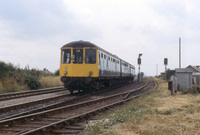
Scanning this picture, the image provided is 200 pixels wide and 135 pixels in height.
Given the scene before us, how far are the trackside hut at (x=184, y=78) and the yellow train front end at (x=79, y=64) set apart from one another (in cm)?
505

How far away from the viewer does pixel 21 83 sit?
1873 centimetres

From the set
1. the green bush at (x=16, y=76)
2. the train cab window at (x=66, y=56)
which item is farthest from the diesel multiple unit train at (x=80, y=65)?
the green bush at (x=16, y=76)

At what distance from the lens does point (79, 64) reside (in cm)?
1420

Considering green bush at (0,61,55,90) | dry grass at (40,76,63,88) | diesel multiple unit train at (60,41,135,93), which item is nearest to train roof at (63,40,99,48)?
diesel multiple unit train at (60,41,135,93)

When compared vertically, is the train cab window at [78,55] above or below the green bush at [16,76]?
above

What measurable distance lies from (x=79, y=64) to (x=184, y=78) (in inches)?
255

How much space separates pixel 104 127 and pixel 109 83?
13905 mm

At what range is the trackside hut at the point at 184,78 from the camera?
1394 centimetres

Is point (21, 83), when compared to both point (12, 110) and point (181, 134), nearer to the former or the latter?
point (12, 110)

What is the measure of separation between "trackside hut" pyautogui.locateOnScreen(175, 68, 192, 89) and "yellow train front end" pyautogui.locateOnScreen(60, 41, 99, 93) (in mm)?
5053

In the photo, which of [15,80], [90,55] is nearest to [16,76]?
[15,80]

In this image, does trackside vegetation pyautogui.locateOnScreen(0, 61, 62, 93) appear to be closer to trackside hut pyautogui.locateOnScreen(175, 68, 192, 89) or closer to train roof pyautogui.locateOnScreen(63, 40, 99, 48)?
train roof pyautogui.locateOnScreen(63, 40, 99, 48)

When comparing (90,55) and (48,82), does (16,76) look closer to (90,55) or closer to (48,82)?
(48,82)

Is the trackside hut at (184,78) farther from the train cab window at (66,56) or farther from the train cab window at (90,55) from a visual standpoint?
the train cab window at (66,56)
